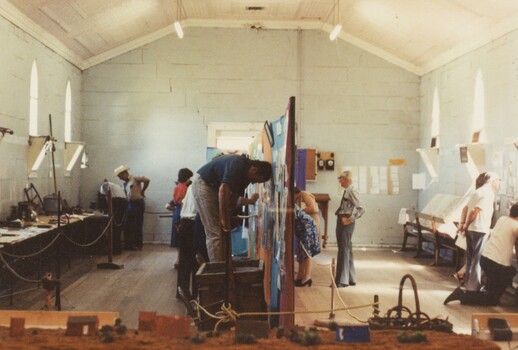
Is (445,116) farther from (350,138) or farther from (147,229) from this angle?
(147,229)

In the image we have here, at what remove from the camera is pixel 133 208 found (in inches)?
451

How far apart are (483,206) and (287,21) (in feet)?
22.1

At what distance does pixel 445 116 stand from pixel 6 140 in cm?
764

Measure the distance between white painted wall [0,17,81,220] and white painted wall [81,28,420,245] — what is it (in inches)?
62.8

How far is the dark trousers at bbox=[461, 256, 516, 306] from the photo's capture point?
23.2ft

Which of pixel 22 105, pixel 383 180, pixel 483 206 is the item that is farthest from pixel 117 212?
pixel 483 206

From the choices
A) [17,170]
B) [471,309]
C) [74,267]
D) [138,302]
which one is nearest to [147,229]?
[74,267]

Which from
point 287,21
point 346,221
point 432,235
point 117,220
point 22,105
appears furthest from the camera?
point 287,21

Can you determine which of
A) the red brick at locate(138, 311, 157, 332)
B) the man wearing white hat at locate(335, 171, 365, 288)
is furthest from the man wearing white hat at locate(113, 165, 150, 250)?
the red brick at locate(138, 311, 157, 332)

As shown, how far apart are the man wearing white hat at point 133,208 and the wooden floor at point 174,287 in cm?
64

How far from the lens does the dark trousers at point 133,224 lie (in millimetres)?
11445

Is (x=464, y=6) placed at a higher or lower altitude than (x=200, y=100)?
higher

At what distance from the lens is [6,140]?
8.24 meters

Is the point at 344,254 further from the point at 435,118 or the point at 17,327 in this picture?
the point at 17,327
